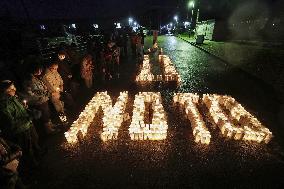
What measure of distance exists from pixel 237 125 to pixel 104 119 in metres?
4.12

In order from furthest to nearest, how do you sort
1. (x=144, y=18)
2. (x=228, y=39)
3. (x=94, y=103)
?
(x=144, y=18), (x=228, y=39), (x=94, y=103)

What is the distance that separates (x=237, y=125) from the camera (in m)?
6.76

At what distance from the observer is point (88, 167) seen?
16.3ft

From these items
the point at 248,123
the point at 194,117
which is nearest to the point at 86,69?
the point at 194,117

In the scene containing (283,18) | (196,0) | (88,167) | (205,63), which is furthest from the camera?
(196,0)

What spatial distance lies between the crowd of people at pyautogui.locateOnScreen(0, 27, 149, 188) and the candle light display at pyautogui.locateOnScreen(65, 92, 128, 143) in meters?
0.64

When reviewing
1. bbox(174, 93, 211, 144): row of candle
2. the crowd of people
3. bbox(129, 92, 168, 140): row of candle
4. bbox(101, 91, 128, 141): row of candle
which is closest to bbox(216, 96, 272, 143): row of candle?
bbox(174, 93, 211, 144): row of candle

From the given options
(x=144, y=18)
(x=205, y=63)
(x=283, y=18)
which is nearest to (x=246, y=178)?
(x=205, y=63)

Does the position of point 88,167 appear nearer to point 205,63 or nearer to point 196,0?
point 205,63

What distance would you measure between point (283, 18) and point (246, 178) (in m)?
14.2

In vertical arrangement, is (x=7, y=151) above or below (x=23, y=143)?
above

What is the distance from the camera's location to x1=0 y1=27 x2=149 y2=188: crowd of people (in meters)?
3.91

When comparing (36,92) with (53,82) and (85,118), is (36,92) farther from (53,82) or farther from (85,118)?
(85,118)

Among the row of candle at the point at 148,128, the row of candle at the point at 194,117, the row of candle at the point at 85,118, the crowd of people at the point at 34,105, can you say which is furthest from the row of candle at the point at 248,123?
the crowd of people at the point at 34,105
